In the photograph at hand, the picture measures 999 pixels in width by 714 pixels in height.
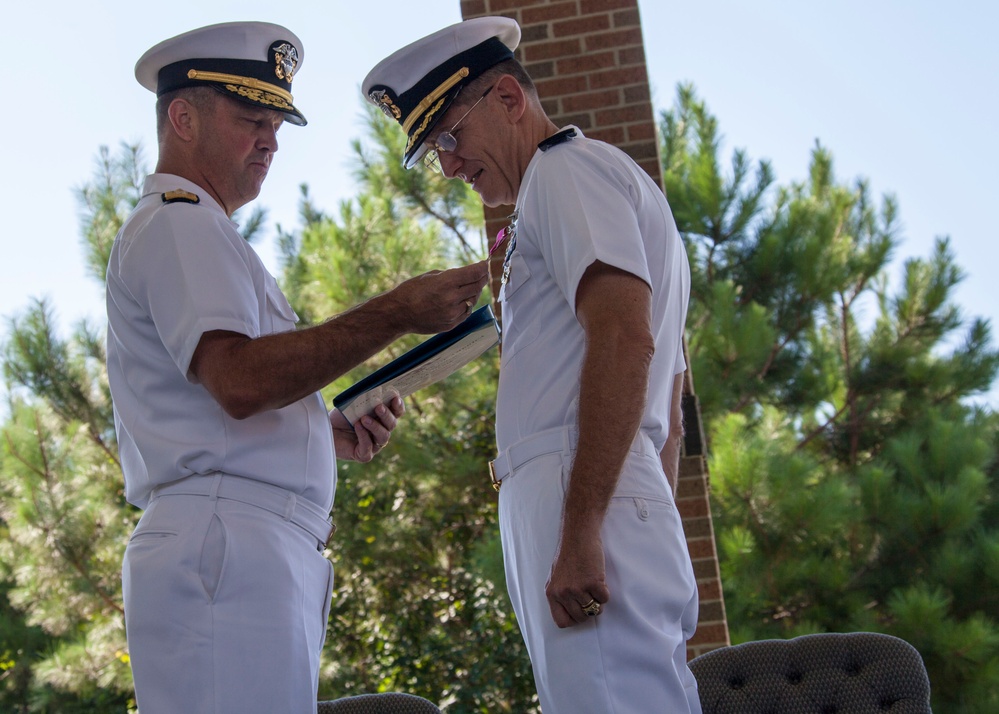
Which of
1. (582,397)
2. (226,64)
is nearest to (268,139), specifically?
(226,64)

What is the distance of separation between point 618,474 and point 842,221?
6.97 meters

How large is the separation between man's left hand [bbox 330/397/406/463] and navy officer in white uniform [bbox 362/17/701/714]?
31 cm

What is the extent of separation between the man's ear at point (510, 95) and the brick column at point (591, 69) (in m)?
1.32

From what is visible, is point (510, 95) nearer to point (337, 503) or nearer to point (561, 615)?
point (561, 615)

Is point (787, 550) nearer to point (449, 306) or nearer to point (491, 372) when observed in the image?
point (491, 372)

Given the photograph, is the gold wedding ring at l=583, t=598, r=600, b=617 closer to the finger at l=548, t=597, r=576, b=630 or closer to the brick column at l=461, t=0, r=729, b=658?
the finger at l=548, t=597, r=576, b=630

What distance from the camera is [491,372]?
6.34 metres

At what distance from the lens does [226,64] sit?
1.73 meters

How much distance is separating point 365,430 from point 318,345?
394 millimetres

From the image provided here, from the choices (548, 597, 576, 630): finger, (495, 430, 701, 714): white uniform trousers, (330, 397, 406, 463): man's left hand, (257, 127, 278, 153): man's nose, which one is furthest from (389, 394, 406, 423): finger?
(548, 597, 576, 630): finger

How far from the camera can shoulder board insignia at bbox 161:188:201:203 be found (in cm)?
156

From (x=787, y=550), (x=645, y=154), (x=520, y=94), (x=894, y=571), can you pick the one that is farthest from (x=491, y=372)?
(x=520, y=94)

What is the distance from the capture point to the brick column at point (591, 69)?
3.12 m

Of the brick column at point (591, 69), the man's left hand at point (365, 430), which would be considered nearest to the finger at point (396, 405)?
the man's left hand at point (365, 430)
